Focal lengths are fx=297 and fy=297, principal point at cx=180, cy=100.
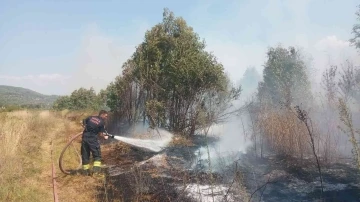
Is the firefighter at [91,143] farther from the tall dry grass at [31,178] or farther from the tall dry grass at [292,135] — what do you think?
the tall dry grass at [292,135]

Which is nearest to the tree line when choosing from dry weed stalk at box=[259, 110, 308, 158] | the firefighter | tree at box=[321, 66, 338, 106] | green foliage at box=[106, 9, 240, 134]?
green foliage at box=[106, 9, 240, 134]

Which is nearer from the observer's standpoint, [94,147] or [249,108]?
[94,147]

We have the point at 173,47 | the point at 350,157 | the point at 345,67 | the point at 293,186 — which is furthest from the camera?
the point at 173,47

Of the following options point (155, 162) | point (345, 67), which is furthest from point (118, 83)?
point (345, 67)

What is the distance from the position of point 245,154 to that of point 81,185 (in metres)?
6.80

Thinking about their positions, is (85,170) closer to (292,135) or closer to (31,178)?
(31,178)

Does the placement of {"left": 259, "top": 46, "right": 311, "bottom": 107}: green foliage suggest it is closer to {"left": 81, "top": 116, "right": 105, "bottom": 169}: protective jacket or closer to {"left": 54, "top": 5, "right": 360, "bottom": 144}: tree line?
{"left": 54, "top": 5, "right": 360, "bottom": 144}: tree line

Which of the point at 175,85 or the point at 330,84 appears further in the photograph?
the point at 175,85

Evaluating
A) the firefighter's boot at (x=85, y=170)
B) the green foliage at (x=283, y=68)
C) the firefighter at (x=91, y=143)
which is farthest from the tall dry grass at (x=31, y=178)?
the green foliage at (x=283, y=68)

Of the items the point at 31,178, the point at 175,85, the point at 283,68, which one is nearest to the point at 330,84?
the point at 175,85

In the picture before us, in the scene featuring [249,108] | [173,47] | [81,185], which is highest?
[173,47]

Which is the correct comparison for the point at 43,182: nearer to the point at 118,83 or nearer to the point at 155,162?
the point at 155,162

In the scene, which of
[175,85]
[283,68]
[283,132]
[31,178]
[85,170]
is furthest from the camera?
[283,68]

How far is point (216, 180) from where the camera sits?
333 inches
